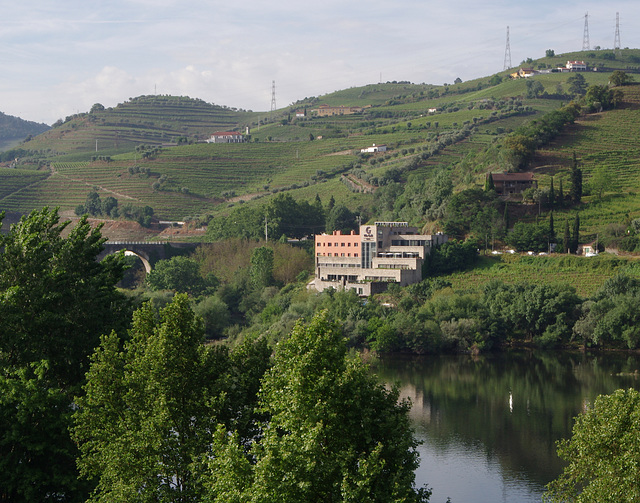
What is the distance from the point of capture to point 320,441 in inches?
749

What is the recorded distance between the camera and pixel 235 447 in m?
18.8

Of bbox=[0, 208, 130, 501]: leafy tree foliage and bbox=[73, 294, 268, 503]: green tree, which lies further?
bbox=[0, 208, 130, 501]: leafy tree foliage

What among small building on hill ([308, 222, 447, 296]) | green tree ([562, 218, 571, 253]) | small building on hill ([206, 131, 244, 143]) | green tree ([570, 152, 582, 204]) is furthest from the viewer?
small building on hill ([206, 131, 244, 143])

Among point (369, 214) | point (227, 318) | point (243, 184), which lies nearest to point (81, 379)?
point (227, 318)

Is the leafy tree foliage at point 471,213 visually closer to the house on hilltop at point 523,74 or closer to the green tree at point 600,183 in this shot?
the green tree at point 600,183

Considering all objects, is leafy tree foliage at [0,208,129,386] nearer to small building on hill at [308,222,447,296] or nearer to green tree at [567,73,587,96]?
small building on hill at [308,222,447,296]

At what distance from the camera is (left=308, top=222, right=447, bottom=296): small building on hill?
244 feet

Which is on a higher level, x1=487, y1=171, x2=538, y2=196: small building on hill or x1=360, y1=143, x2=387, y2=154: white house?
x1=360, y1=143, x2=387, y2=154: white house

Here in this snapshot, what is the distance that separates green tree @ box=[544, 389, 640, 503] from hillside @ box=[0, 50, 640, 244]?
5672 cm

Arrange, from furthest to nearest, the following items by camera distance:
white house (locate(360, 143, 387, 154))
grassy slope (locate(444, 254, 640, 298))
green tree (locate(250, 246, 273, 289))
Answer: white house (locate(360, 143, 387, 154)) < green tree (locate(250, 246, 273, 289)) < grassy slope (locate(444, 254, 640, 298))

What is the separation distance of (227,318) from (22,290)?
46454 mm

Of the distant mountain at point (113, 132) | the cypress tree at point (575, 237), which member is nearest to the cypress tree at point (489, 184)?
the cypress tree at point (575, 237)

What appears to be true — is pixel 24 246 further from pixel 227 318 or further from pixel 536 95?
pixel 536 95

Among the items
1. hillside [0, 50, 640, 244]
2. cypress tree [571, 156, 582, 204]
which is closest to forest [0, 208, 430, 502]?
hillside [0, 50, 640, 244]
